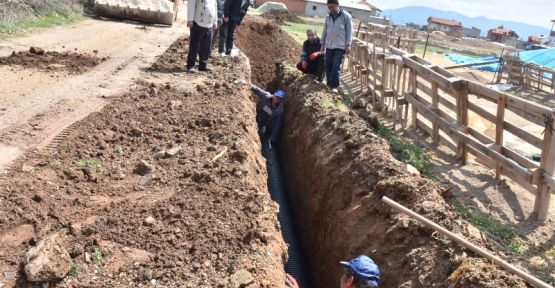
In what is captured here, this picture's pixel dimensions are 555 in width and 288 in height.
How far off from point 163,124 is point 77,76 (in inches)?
111

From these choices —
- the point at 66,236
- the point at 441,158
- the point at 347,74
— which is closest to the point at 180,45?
the point at 347,74

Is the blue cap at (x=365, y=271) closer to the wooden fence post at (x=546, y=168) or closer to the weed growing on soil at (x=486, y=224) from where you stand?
the weed growing on soil at (x=486, y=224)

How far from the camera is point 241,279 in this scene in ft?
13.1

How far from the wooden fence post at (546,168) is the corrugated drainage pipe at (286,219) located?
10.1ft

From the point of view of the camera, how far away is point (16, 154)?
17.3 feet

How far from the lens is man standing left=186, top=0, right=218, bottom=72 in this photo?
9234mm

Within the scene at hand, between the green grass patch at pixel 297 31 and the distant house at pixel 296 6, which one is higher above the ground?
the distant house at pixel 296 6

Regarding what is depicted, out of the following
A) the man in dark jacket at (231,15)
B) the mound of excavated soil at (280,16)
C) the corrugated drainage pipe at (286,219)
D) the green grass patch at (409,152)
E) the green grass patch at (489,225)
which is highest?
the mound of excavated soil at (280,16)

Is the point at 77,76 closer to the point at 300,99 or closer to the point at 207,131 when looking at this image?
the point at 207,131

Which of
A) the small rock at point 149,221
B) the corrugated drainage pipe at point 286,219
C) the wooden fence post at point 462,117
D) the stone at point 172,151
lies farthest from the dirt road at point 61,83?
the wooden fence post at point 462,117

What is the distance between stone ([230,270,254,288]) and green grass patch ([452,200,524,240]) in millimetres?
3070

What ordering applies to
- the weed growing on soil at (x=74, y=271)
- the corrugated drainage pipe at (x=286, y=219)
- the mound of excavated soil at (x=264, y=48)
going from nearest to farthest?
the weed growing on soil at (x=74, y=271)
the corrugated drainage pipe at (x=286, y=219)
the mound of excavated soil at (x=264, y=48)

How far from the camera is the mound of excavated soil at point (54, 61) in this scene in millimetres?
Result: 9094

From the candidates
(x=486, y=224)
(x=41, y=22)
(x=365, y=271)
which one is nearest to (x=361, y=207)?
(x=486, y=224)
